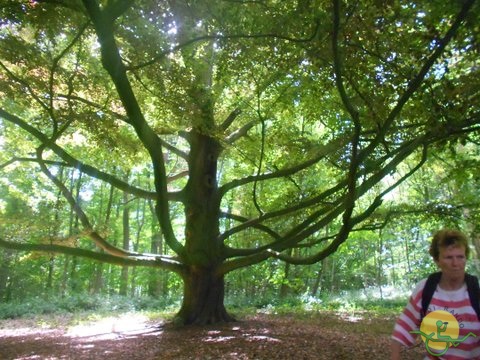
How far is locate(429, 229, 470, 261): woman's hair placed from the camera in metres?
2.23

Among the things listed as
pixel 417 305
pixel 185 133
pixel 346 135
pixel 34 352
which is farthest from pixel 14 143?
→ pixel 417 305

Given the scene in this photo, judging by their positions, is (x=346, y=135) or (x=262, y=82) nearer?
(x=262, y=82)

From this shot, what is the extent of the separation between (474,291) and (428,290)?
229mm

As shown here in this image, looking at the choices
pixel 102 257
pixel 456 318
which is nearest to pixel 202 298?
pixel 102 257

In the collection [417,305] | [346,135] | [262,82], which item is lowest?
[417,305]

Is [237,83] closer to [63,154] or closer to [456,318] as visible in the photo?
[63,154]

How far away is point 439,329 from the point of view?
6.91ft

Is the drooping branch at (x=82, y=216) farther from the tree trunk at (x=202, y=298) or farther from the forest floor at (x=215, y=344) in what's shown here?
the forest floor at (x=215, y=344)

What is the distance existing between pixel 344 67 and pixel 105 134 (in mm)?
4856

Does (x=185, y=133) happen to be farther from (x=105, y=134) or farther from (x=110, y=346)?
(x=110, y=346)

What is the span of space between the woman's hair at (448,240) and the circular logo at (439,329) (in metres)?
0.36

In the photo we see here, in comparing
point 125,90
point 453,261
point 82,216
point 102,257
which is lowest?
point 453,261

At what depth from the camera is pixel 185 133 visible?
10844mm

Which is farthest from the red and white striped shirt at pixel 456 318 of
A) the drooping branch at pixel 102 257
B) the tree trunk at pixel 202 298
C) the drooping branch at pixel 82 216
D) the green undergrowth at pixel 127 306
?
the green undergrowth at pixel 127 306
